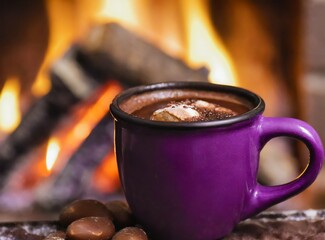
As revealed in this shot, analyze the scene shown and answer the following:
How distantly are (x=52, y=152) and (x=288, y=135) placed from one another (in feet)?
2.56

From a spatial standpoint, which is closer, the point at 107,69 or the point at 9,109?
the point at 107,69

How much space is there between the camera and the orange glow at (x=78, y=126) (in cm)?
121

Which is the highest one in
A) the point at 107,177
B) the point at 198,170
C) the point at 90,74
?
the point at 198,170

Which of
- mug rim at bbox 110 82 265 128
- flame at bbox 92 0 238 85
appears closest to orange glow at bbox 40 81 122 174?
flame at bbox 92 0 238 85

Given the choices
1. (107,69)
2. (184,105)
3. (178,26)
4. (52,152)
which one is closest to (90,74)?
(107,69)

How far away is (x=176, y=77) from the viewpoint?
120 cm

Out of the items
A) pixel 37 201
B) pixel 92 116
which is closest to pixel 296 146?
pixel 92 116

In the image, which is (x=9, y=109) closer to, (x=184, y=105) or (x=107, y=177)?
(x=107, y=177)

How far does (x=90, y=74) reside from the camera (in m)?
1.25

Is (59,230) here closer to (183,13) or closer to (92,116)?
(92,116)

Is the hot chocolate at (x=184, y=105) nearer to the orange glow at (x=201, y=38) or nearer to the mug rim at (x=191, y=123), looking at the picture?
the mug rim at (x=191, y=123)

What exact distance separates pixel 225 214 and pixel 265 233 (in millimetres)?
79

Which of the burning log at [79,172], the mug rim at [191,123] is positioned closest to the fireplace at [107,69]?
the burning log at [79,172]

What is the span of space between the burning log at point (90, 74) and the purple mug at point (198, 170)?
25.2 inches
